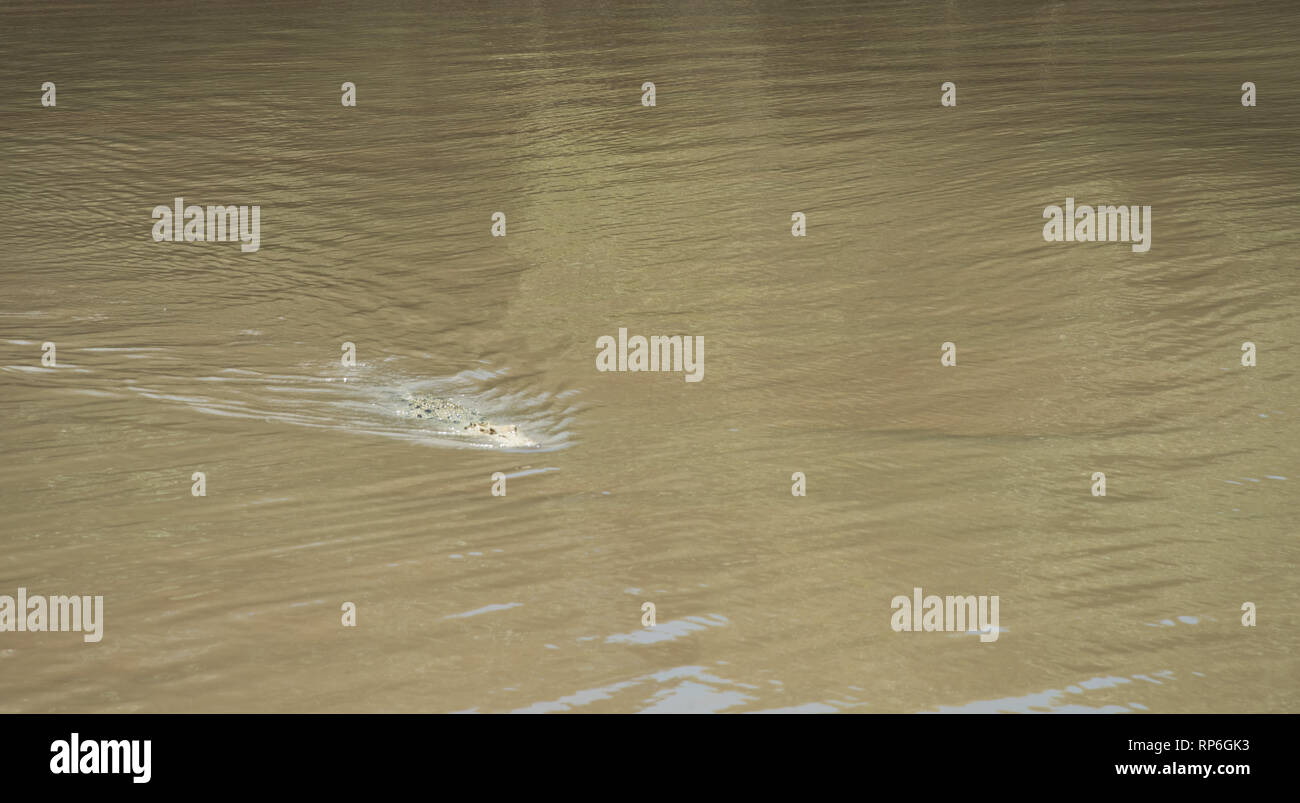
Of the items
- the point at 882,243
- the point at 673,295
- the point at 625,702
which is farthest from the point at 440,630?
the point at 882,243

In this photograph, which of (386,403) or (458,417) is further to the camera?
(386,403)

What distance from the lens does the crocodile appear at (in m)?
5.09

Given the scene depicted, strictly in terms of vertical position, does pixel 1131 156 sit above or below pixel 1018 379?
above

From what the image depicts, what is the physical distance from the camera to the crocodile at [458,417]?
509 cm

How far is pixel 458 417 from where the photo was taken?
5289mm

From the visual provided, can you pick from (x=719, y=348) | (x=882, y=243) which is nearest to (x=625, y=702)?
(x=719, y=348)
